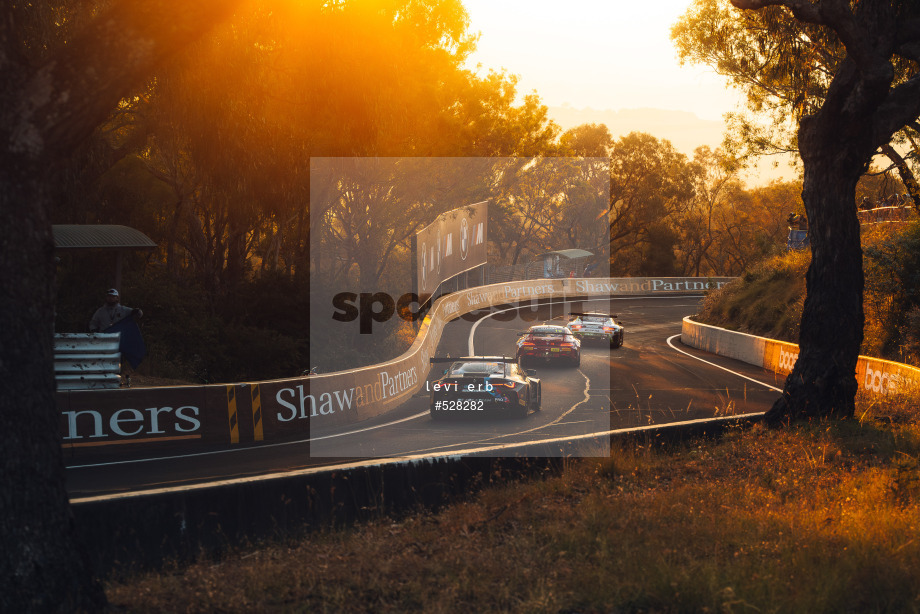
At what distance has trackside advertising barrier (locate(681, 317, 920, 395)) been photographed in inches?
691

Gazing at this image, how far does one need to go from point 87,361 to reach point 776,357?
2103 cm

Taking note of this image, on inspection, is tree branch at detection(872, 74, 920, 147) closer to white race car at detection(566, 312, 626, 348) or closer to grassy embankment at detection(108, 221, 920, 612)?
grassy embankment at detection(108, 221, 920, 612)

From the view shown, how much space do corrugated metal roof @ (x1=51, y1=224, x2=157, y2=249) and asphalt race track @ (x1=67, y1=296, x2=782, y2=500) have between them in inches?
286

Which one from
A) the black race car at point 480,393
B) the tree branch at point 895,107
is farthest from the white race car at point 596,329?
the tree branch at point 895,107

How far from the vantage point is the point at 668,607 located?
5094 mm

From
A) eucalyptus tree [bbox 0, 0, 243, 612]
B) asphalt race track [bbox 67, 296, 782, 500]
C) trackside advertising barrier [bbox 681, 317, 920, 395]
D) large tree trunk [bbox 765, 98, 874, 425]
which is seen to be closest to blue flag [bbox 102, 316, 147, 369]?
asphalt race track [bbox 67, 296, 782, 500]

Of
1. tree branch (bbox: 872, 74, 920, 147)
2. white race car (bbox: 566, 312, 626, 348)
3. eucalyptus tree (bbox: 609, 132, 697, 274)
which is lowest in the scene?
white race car (bbox: 566, 312, 626, 348)

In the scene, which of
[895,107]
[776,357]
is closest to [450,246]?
[776,357]

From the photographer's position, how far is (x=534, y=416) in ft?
54.1

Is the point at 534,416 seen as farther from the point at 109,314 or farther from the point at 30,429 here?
the point at 30,429

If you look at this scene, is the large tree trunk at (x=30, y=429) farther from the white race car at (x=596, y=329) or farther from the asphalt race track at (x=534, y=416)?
the white race car at (x=596, y=329)

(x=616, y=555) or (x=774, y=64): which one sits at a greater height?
(x=774, y=64)

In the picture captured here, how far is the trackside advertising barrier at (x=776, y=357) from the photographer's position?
17553 mm

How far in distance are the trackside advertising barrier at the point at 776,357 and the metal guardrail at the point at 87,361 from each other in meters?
12.7
